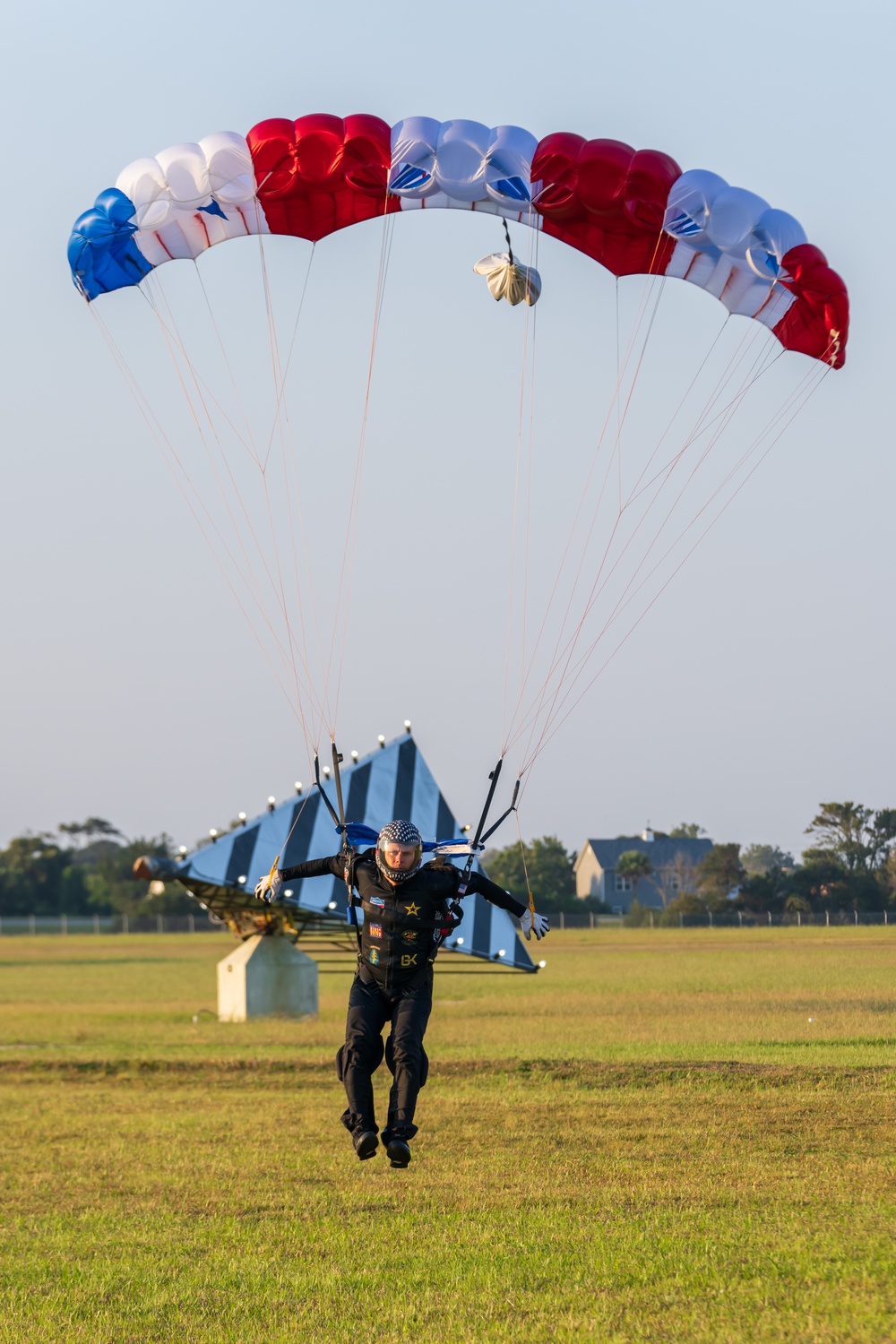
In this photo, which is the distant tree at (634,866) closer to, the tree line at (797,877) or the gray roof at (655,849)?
the gray roof at (655,849)

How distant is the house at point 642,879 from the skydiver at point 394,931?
27.1 meters

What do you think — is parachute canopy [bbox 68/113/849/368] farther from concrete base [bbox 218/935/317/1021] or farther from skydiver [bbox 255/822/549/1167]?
concrete base [bbox 218/935/317/1021]

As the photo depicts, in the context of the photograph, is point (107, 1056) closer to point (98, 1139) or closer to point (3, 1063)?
point (3, 1063)

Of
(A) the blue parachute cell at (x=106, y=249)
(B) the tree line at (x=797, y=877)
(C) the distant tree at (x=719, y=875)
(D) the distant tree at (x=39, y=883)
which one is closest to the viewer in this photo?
(A) the blue parachute cell at (x=106, y=249)

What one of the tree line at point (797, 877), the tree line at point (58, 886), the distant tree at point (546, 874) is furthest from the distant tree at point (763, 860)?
the tree line at point (58, 886)

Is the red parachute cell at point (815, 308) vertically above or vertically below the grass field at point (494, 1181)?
above

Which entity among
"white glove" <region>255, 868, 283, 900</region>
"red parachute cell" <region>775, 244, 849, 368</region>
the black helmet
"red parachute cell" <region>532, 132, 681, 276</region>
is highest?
"red parachute cell" <region>532, 132, 681, 276</region>


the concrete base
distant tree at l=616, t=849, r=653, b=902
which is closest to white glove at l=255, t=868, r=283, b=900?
the concrete base

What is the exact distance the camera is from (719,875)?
1238 inches

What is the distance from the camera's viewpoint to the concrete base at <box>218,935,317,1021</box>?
87.5 feet

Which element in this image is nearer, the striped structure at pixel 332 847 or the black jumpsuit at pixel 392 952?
the black jumpsuit at pixel 392 952

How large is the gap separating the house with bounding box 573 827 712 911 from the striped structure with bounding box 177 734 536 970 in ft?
38.4

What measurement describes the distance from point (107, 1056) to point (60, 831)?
382 ft

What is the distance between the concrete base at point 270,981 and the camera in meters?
26.7
